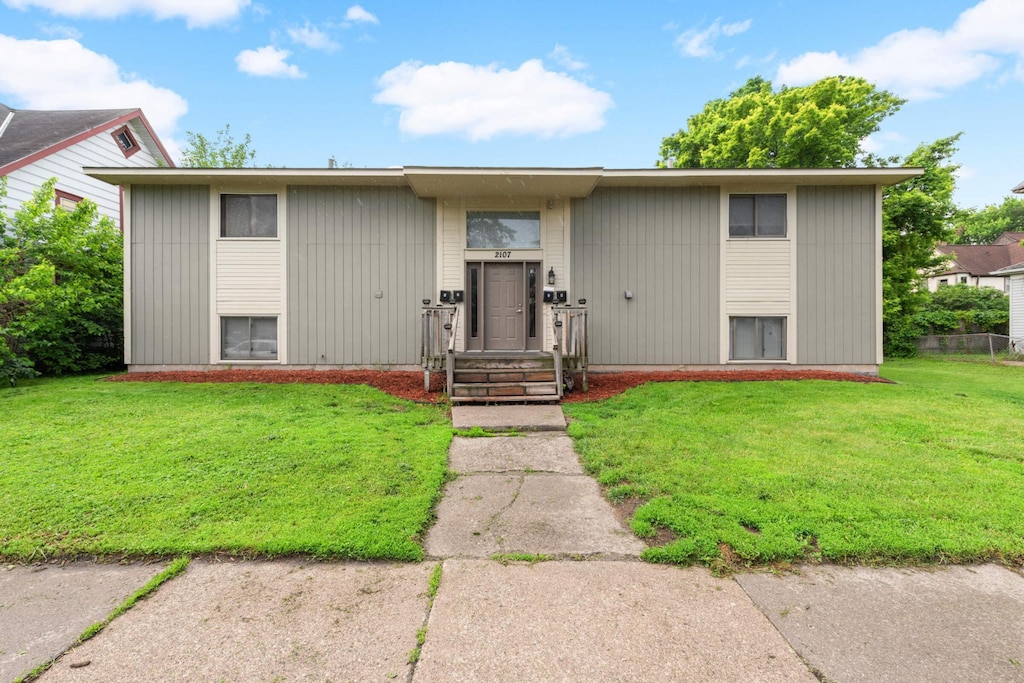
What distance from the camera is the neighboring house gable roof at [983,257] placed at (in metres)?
29.7

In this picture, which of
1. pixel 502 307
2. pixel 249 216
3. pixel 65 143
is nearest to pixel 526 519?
pixel 502 307

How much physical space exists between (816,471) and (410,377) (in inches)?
247

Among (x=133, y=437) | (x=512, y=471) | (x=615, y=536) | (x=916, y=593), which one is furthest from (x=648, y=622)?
(x=133, y=437)

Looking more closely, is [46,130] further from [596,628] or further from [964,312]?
[964,312]

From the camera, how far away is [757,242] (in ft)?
29.4

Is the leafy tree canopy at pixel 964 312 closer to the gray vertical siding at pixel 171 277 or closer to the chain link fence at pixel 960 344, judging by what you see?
the chain link fence at pixel 960 344

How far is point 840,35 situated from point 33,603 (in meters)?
19.2

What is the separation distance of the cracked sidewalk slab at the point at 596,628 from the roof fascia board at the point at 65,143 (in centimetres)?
1375

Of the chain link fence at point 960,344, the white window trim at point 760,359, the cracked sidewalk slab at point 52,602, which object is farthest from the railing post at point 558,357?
the chain link fence at point 960,344

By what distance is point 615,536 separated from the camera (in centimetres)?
281

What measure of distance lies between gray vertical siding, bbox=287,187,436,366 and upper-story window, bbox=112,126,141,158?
9.23m

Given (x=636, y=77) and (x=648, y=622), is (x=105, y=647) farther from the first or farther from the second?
(x=636, y=77)

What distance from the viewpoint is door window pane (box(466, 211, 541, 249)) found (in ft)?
29.3

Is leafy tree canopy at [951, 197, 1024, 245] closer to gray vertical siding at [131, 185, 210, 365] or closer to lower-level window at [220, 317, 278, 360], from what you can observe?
lower-level window at [220, 317, 278, 360]
